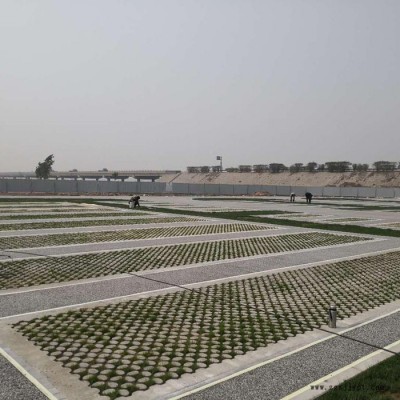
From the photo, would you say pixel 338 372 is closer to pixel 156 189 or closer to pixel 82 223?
pixel 82 223

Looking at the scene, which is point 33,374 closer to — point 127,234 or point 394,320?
point 394,320

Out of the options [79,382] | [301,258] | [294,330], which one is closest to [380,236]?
[301,258]

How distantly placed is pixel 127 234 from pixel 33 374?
15.4 meters

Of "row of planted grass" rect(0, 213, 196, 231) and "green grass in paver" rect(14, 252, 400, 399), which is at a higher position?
"green grass in paver" rect(14, 252, 400, 399)

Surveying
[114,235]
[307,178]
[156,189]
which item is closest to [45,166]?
[156,189]

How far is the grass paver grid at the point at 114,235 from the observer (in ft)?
59.3

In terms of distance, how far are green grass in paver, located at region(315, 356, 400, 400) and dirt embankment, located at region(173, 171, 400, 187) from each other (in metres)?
108

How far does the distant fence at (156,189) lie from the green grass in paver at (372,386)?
68284mm

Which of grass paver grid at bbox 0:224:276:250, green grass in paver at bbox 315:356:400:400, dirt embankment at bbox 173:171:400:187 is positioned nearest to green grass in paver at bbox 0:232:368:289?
grass paver grid at bbox 0:224:276:250

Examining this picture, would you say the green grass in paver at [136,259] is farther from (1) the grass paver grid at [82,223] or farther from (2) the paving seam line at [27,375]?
(1) the grass paver grid at [82,223]

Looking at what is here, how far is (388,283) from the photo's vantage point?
472 inches

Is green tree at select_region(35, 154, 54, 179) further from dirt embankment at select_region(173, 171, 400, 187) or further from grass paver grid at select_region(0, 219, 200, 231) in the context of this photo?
grass paver grid at select_region(0, 219, 200, 231)

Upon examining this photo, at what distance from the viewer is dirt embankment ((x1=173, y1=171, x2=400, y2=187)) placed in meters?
110

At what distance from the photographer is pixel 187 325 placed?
8.27m
